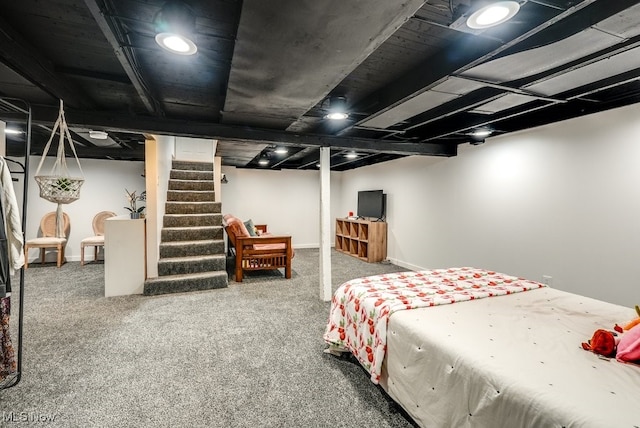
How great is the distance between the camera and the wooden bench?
4.56 meters

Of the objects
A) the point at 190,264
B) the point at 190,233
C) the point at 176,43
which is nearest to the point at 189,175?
the point at 190,233

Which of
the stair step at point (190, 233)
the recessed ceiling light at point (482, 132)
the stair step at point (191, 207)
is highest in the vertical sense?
the recessed ceiling light at point (482, 132)

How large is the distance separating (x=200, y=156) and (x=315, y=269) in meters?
3.60

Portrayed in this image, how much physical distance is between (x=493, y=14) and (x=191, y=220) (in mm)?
4747

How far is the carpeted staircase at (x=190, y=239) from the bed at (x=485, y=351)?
101 inches

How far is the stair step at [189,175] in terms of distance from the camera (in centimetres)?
553

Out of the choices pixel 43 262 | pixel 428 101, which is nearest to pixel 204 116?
pixel 428 101

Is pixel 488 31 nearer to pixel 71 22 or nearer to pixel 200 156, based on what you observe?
pixel 71 22

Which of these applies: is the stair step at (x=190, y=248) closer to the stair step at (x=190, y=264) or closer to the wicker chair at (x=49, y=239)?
the stair step at (x=190, y=264)

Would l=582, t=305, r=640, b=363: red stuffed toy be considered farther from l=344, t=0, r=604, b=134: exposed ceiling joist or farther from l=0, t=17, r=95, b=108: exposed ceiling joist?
l=0, t=17, r=95, b=108: exposed ceiling joist

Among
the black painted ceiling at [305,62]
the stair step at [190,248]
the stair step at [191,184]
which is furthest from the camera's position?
the stair step at [191,184]

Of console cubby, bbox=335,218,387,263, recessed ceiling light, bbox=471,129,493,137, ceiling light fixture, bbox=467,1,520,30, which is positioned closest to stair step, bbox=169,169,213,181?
console cubby, bbox=335,218,387,263

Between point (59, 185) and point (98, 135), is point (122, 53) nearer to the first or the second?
point (59, 185)

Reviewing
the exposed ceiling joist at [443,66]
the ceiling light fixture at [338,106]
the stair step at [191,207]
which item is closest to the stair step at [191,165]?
the stair step at [191,207]
